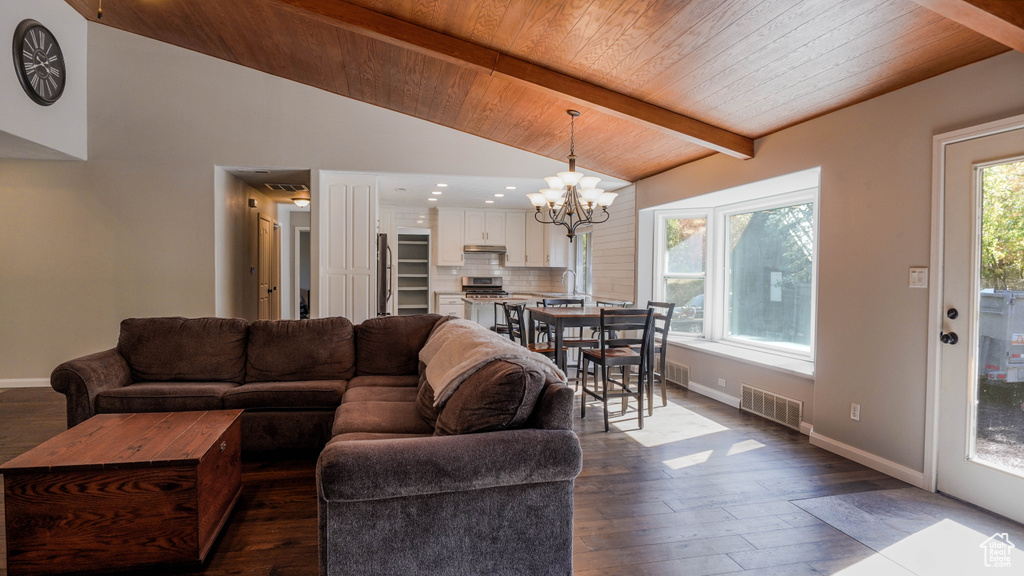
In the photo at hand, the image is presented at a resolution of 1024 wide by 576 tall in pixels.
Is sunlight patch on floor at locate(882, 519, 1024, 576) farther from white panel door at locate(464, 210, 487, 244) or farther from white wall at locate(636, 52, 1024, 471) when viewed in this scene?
white panel door at locate(464, 210, 487, 244)

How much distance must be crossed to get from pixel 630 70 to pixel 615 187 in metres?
3.17

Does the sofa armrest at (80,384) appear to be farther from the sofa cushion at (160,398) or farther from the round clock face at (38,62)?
the round clock face at (38,62)

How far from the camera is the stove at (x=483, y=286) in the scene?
8438mm

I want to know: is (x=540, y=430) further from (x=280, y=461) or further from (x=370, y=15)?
(x=370, y=15)

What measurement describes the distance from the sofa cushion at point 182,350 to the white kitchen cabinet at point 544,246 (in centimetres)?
556

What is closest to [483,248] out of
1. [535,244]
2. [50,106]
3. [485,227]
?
[485,227]

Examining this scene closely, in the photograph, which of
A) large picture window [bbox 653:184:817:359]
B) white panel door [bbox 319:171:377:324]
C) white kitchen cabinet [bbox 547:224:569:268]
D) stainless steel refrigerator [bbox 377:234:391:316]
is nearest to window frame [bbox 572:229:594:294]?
white kitchen cabinet [bbox 547:224:569:268]

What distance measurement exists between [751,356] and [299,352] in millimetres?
3844

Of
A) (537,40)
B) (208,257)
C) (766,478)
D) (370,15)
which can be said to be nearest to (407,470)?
(766,478)

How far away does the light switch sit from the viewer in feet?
9.31

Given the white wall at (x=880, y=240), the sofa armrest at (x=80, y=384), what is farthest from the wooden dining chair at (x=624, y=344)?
the sofa armrest at (x=80, y=384)

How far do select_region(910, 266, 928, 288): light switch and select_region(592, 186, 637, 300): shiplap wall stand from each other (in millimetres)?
3304

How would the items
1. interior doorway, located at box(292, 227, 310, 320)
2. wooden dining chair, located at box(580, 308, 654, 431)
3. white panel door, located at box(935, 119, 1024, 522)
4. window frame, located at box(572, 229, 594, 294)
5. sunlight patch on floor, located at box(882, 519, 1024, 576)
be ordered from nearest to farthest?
sunlight patch on floor, located at box(882, 519, 1024, 576) → white panel door, located at box(935, 119, 1024, 522) → wooden dining chair, located at box(580, 308, 654, 431) → window frame, located at box(572, 229, 594, 294) → interior doorway, located at box(292, 227, 310, 320)

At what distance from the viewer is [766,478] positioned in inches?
117
